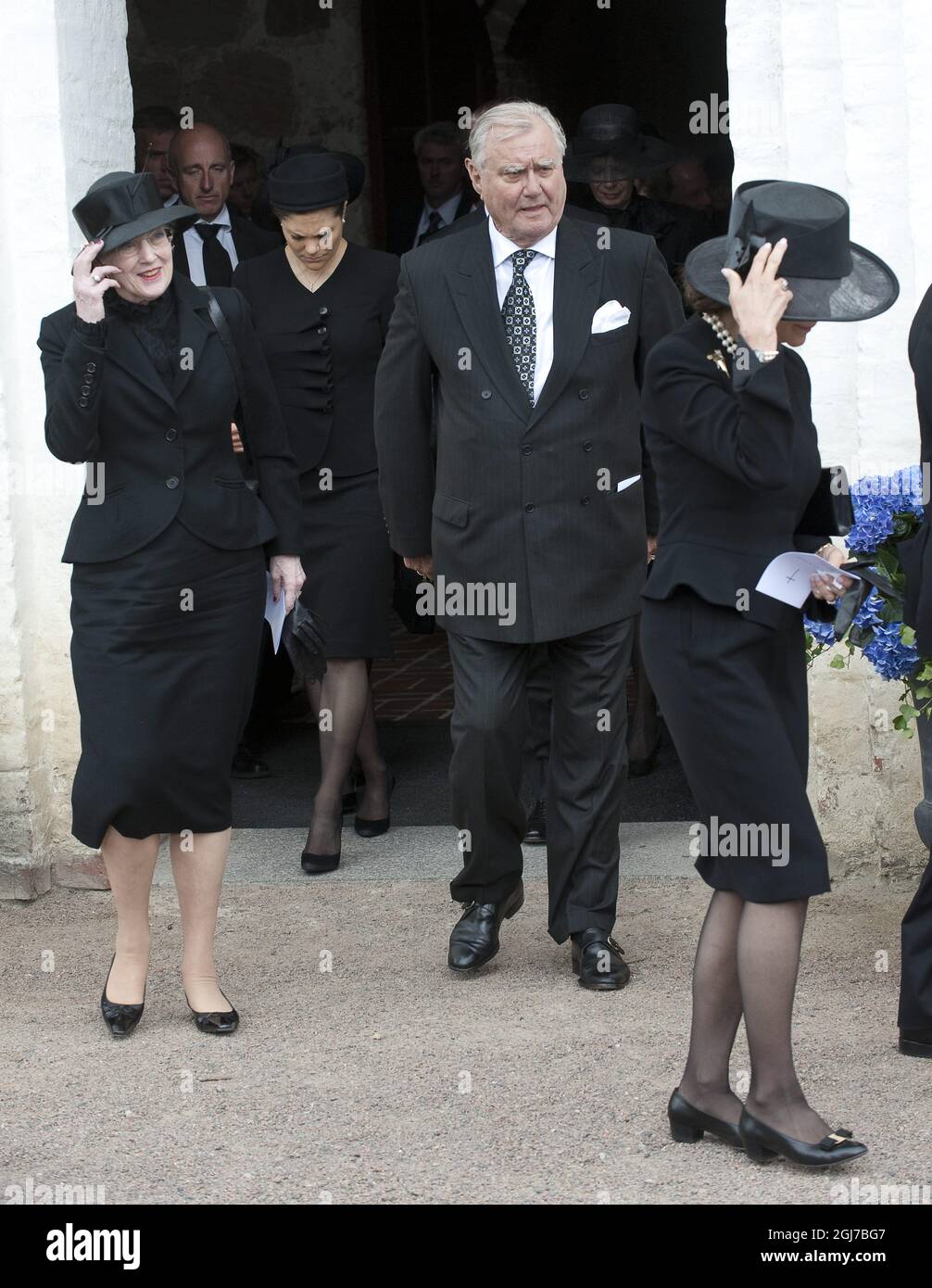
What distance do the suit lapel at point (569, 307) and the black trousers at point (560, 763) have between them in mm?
631

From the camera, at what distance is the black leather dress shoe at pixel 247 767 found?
7637mm

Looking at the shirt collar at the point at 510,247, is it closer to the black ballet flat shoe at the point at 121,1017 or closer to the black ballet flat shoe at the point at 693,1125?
the black ballet flat shoe at the point at 121,1017

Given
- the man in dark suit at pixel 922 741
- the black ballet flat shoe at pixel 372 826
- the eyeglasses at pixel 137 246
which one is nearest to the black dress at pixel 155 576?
the eyeglasses at pixel 137 246

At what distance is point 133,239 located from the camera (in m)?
4.79

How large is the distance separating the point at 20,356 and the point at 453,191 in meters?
2.82

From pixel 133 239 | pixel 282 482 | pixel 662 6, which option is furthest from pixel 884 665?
pixel 662 6

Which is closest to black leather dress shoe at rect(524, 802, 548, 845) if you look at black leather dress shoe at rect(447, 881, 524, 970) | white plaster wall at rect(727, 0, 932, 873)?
white plaster wall at rect(727, 0, 932, 873)

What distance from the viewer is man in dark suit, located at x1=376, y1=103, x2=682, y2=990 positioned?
521 cm

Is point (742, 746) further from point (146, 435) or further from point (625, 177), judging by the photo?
point (625, 177)

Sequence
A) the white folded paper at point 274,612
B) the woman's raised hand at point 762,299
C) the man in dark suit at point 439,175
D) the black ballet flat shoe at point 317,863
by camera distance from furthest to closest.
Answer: the man in dark suit at point 439,175
the black ballet flat shoe at point 317,863
the white folded paper at point 274,612
the woman's raised hand at point 762,299

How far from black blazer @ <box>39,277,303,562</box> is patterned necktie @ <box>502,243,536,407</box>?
71cm

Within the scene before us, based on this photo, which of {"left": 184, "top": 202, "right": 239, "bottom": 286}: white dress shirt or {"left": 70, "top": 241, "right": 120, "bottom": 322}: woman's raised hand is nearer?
{"left": 70, "top": 241, "right": 120, "bottom": 322}: woman's raised hand

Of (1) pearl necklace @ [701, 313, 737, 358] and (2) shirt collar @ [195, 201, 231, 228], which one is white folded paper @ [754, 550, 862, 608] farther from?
(2) shirt collar @ [195, 201, 231, 228]
